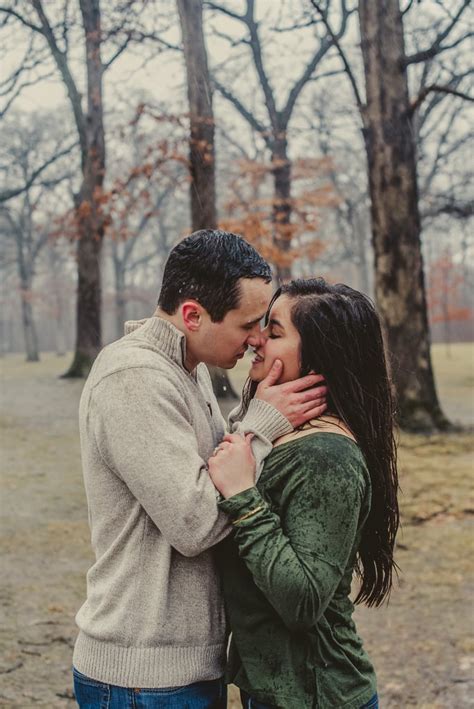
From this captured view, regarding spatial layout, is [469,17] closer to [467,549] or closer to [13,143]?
[467,549]

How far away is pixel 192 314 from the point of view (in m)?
1.92

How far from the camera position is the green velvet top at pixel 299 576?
5.49 ft

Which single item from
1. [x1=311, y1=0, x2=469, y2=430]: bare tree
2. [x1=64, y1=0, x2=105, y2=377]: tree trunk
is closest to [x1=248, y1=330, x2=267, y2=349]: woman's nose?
[x1=311, y1=0, x2=469, y2=430]: bare tree

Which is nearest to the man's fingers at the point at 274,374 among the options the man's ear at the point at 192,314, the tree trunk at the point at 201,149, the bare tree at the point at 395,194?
the man's ear at the point at 192,314

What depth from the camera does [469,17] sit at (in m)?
12.6

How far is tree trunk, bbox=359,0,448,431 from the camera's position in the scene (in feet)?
34.3

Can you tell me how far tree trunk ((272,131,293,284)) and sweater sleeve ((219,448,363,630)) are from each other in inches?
517

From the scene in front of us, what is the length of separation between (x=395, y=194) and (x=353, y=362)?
29.5ft

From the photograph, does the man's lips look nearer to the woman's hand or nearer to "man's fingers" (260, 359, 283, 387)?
"man's fingers" (260, 359, 283, 387)

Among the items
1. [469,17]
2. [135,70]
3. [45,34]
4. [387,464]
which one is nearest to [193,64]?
[135,70]

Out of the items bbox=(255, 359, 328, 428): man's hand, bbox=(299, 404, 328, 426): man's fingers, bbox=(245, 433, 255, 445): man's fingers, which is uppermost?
bbox=(255, 359, 328, 428): man's hand

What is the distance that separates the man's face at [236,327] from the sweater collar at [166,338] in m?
0.04

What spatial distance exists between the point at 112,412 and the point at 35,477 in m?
7.31

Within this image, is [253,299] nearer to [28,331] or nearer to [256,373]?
[256,373]
